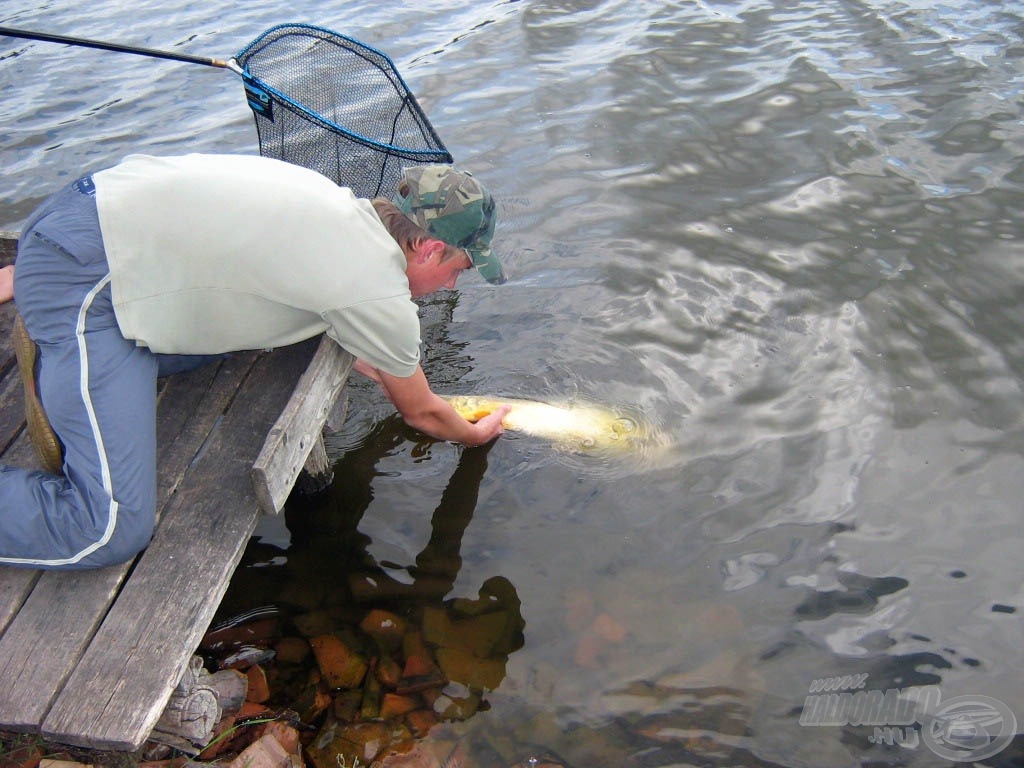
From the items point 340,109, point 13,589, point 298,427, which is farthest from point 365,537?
point 340,109

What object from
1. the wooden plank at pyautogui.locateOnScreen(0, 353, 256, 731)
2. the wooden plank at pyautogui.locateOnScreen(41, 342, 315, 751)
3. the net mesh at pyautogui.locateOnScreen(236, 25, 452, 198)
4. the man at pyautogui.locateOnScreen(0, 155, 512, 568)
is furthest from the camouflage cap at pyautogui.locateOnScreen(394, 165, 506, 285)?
the net mesh at pyautogui.locateOnScreen(236, 25, 452, 198)

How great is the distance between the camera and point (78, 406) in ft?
9.83

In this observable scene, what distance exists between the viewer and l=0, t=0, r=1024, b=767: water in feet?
11.5

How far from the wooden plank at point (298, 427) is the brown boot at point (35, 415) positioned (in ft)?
2.47

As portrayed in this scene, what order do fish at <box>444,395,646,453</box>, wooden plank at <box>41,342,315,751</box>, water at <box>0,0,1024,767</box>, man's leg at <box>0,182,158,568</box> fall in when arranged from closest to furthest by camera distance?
1. wooden plank at <box>41,342,315,751</box>
2. man's leg at <box>0,182,158,568</box>
3. water at <box>0,0,1024,767</box>
4. fish at <box>444,395,646,453</box>

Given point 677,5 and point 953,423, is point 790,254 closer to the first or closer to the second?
point 953,423

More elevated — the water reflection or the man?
the man

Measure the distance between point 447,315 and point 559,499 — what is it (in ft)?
5.42

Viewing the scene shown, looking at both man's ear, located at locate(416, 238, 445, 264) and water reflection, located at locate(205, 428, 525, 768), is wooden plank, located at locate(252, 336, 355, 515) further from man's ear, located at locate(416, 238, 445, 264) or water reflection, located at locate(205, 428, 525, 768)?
water reflection, located at locate(205, 428, 525, 768)

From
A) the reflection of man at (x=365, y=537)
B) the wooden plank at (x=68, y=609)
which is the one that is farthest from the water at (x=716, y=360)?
the wooden plank at (x=68, y=609)

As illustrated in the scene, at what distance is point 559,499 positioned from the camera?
4223 mm

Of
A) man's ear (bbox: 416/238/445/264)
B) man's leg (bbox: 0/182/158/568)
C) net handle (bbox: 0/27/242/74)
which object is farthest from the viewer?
net handle (bbox: 0/27/242/74)

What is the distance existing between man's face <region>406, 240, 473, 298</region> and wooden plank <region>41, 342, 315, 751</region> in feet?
2.24

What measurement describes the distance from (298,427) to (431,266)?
0.80 meters
